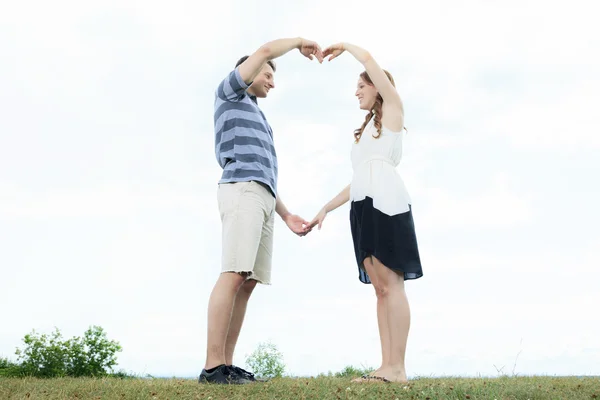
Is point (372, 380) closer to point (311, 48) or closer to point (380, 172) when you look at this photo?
point (380, 172)

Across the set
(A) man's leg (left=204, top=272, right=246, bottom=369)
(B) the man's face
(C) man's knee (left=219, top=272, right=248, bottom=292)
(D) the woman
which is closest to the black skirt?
(D) the woman

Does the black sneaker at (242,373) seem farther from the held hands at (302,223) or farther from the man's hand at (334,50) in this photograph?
the man's hand at (334,50)

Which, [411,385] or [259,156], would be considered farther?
[259,156]

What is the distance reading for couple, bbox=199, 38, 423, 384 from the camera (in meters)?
5.27

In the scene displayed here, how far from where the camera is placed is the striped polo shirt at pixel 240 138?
5758 millimetres

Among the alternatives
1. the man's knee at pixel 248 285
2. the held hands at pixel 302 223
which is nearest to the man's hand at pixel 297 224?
the held hands at pixel 302 223

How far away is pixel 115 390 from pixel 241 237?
69.5 inches

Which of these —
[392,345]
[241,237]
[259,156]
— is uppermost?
[259,156]

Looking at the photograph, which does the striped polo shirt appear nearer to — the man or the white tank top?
the man

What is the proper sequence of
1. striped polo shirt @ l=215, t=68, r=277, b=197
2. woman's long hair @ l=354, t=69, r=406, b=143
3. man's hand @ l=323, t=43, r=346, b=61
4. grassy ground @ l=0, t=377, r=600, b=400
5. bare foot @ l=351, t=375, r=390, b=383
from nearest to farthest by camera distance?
grassy ground @ l=0, t=377, r=600, b=400 < bare foot @ l=351, t=375, r=390, b=383 < woman's long hair @ l=354, t=69, r=406, b=143 < striped polo shirt @ l=215, t=68, r=277, b=197 < man's hand @ l=323, t=43, r=346, b=61

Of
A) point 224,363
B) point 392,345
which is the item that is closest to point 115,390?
point 224,363

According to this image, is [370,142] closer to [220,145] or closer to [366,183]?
[366,183]

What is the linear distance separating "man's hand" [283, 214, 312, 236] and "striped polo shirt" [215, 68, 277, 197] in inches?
26.9

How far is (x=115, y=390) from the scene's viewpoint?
5.25 meters
